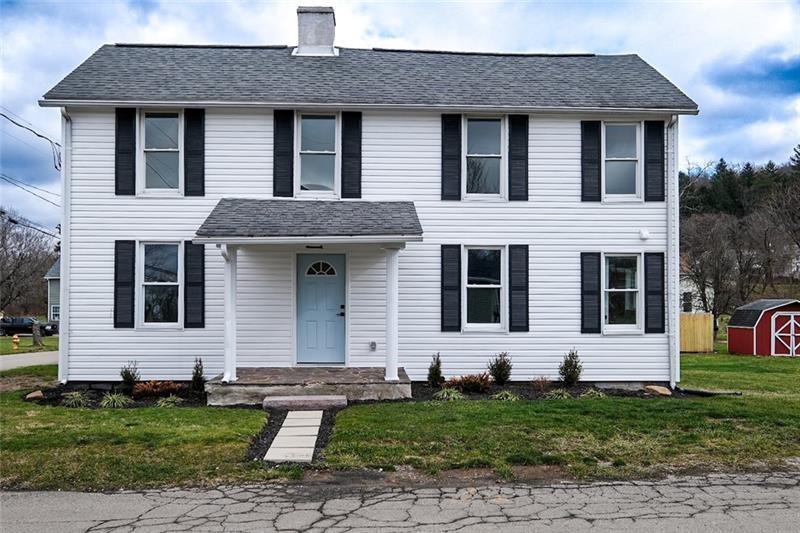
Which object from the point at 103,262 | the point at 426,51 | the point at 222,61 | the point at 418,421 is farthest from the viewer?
the point at 426,51

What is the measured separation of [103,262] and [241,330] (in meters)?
2.81

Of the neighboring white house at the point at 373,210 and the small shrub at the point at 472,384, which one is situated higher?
the neighboring white house at the point at 373,210

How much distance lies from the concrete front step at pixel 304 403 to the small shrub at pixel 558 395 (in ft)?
11.6

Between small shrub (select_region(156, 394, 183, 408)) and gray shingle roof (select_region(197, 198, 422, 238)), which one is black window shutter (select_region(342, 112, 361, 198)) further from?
small shrub (select_region(156, 394, 183, 408))

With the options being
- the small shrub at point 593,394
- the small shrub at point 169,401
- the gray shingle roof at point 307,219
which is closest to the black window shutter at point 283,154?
the gray shingle roof at point 307,219

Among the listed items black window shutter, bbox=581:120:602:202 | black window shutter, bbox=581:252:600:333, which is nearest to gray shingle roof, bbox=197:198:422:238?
black window shutter, bbox=581:120:602:202

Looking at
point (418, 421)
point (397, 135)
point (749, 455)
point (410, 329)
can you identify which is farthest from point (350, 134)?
point (749, 455)

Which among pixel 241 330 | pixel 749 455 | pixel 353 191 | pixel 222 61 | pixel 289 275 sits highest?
pixel 222 61

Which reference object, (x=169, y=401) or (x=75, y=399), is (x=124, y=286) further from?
(x=169, y=401)

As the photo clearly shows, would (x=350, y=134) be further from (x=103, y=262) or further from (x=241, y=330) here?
(x=103, y=262)

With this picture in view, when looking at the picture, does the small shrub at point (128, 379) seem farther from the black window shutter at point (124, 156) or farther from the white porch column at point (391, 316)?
the white porch column at point (391, 316)

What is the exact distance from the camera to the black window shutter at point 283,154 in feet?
38.7

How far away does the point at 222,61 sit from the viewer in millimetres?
13188

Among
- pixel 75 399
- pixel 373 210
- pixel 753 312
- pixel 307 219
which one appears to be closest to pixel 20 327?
pixel 75 399
